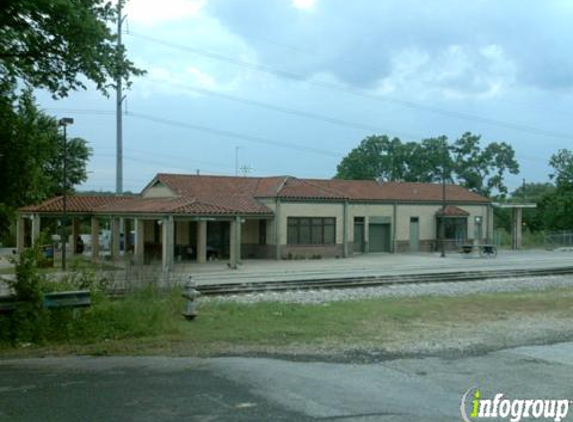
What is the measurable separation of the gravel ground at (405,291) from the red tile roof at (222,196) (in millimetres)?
14485

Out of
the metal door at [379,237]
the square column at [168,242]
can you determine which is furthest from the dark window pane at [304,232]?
the square column at [168,242]

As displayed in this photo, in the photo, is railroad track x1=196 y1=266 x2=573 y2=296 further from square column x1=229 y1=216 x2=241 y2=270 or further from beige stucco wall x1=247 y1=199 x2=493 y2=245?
beige stucco wall x1=247 y1=199 x2=493 y2=245

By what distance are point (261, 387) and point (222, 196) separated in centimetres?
3539

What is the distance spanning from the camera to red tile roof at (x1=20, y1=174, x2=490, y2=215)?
37.5 m

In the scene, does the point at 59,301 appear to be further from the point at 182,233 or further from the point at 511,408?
the point at 182,233

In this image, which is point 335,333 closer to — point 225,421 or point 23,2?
point 225,421

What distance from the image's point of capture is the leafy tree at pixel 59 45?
356 inches

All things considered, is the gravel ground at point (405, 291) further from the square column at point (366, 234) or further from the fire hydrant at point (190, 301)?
the square column at point (366, 234)

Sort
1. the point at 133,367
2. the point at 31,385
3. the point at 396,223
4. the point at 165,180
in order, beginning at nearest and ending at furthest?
the point at 31,385, the point at 133,367, the point at 165,180, the point at 396,223

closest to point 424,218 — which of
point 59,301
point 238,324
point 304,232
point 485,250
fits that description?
point 485,250

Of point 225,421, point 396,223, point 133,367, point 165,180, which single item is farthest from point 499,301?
point 396,223

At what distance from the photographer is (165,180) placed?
43219 mm

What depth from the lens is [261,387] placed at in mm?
7289

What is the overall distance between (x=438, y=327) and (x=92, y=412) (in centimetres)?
800
